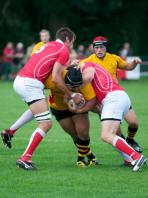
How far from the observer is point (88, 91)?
37.4 feet

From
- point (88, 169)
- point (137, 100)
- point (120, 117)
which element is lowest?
point (137, 100)

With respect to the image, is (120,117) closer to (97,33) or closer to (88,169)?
(88,169)

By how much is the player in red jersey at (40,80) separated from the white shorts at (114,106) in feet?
1.67

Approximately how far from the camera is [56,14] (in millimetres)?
43875

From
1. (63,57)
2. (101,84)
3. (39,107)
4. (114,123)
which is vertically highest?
(63,57)

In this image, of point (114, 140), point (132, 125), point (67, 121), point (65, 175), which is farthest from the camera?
point (132, 125)

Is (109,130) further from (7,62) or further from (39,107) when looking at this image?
(7,62)

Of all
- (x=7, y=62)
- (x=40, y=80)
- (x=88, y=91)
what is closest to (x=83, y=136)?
(x=88, y=91)

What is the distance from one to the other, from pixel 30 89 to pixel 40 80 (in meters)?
0.21

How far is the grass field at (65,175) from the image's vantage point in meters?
9.59

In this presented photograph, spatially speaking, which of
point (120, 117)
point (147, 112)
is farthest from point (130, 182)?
point (147, 112)

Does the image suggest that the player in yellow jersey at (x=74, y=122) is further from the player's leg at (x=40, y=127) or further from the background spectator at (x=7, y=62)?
the background spectator at (x=7, y=62)

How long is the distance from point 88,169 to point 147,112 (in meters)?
9.49

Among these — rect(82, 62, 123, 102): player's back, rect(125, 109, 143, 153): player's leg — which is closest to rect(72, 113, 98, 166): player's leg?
rect(82, 62, 123, 102): player's back
